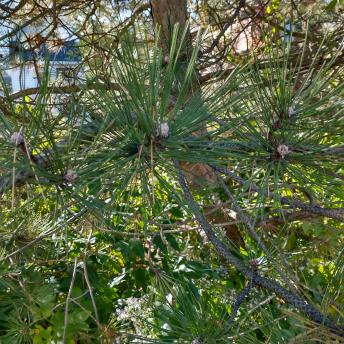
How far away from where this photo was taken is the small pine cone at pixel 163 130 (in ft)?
2.41

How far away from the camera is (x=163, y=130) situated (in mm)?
736

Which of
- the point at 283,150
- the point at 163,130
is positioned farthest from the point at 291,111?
the point at 163,130

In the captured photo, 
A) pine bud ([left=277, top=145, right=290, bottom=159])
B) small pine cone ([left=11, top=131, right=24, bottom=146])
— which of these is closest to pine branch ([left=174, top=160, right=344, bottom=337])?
pine bud ([left=277, top=145, right=290, bottom=159])

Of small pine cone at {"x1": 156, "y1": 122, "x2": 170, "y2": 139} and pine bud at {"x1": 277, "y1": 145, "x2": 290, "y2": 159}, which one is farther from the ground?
small pine cone at {"x1": 156, "y1": 122, "x2": 170, "y2": 139}

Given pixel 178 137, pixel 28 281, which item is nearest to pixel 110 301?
pixel 28 281

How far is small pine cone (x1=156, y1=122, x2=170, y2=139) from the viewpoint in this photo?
0.74 metres

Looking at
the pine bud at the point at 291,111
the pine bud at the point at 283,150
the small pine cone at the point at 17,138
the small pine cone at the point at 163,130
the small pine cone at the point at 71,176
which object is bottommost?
the pine bud at the point at 283,150

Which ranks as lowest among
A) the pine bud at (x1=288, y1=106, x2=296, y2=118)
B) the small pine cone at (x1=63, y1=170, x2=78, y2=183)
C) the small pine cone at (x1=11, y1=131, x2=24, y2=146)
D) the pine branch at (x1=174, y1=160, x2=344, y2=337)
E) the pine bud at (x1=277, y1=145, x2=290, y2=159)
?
the pine branch at (x1=174, y1=160, x2=344, y2=337)

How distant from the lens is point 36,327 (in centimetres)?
162

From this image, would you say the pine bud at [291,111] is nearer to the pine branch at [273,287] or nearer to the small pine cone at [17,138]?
the pine branch at [273,287]

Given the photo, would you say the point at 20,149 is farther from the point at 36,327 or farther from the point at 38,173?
the point at 36,327

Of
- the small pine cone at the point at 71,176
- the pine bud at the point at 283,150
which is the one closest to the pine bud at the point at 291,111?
the pine bud at the point at 283,150

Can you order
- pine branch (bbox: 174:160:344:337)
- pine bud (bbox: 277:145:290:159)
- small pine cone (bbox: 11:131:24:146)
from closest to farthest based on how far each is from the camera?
small pine cone (bbox: 11:131:24:146)
pine bud (bbox: 277:145:290:159)
pine branch (bbox: 174:160:344:337)

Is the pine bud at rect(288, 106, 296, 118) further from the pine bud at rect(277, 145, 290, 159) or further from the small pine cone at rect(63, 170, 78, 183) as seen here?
the small pine cone at rect(63, 170, 78, 183)
